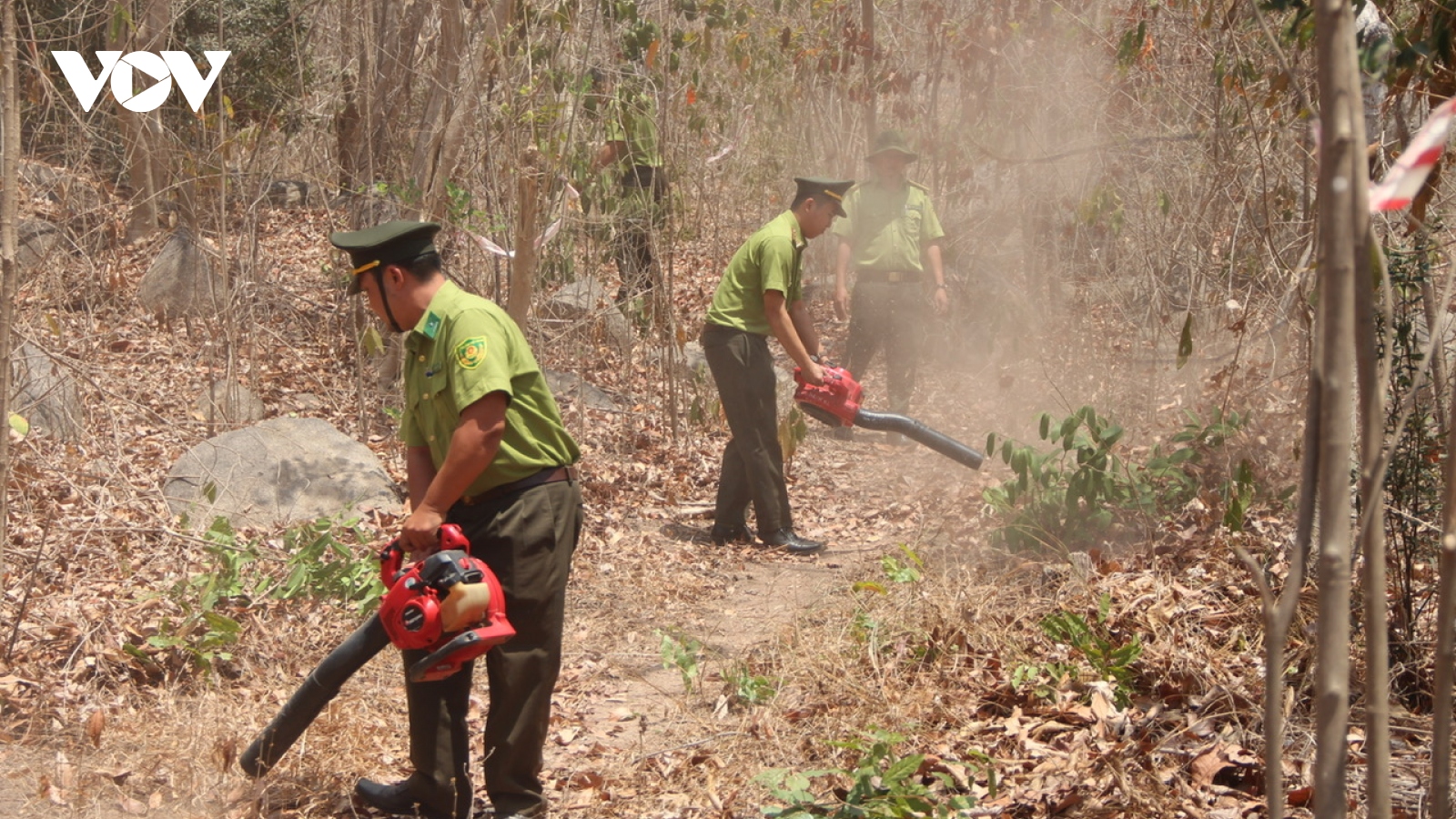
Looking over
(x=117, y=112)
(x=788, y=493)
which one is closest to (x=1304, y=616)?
(x=788, y=493)

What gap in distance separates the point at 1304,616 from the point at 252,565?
4359 millimetres

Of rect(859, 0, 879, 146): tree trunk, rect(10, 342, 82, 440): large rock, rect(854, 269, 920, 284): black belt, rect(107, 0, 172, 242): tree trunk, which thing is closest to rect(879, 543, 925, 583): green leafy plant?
rect(854, 269, 920, 284): black belt

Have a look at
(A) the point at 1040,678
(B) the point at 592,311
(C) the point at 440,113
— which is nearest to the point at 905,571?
(A) the point at 1040,678

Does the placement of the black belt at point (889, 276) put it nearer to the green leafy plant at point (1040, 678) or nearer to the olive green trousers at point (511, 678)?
the green leafy plant at point (1040, 678)

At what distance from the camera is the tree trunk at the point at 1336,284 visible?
1.73 meters

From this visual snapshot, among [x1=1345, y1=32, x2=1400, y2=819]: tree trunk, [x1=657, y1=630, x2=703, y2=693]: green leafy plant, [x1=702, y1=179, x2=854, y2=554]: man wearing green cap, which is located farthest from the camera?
[x1=702, y1=179, x2=854, y2=554]: man wearing green cap

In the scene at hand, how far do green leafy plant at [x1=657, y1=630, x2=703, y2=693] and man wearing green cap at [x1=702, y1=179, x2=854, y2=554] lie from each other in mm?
1630

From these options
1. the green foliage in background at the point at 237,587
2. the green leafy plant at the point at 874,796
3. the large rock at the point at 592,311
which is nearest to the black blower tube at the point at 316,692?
the green foliage in background at the point at 237,587

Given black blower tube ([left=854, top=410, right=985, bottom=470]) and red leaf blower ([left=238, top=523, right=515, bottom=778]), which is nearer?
red leaf blower ([left=238, top=523, right=515, bottom=778])

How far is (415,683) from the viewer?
12.5 feet

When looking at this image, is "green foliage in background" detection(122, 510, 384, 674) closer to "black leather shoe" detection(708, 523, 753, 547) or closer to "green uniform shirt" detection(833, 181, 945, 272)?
"black leather shoe" detection(708, 523, 753, 547)

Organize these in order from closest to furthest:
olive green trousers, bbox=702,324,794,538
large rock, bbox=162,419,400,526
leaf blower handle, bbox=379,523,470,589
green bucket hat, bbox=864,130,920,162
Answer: leaf blower handle, bbox=379,523,470,589 → large rock, bbox=162,419,400,526 → olive green trousers, bbox=702,324,794,538 → green bucket hat, bbox=864,130,920,162

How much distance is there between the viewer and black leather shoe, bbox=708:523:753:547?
24.1 feet

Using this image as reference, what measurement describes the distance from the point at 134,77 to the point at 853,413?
6.01 m
